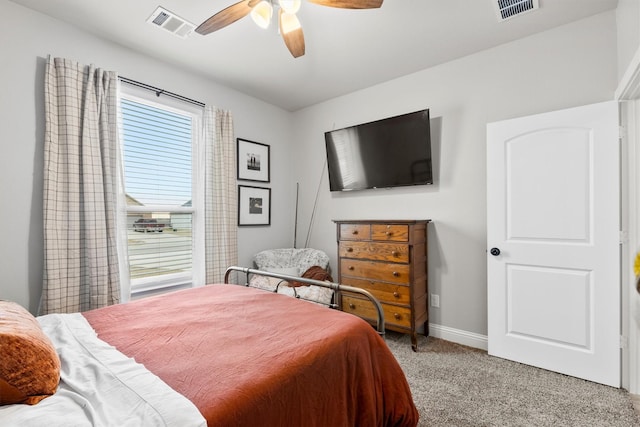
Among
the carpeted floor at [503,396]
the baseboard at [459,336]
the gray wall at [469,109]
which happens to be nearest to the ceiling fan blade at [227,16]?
the gray wall at [469,109]

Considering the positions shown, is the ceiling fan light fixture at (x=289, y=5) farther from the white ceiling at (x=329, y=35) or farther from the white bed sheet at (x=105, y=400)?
the white bed sheet at (x=105, y=400)

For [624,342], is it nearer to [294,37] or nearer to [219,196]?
[294,37]

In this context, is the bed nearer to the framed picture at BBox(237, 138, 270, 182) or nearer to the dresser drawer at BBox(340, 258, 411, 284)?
the dresser drawer at BBox(340, 258, 411, 284)

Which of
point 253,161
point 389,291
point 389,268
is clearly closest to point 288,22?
point 253,161

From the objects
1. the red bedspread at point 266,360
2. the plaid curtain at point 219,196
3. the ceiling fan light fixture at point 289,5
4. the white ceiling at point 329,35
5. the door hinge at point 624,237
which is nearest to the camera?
the red bedspread at point 266,360

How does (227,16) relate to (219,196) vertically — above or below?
above

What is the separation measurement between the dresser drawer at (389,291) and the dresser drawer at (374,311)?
6 cm

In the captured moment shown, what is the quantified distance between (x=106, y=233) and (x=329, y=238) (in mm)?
2334

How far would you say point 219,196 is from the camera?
3248mm

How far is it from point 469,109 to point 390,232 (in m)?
1.37

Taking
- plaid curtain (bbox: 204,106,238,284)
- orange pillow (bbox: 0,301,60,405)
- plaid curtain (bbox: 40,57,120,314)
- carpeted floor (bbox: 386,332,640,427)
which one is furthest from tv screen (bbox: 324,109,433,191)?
orange pillow (bbox: 0,301,60,405)

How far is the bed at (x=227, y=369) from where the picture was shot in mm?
880

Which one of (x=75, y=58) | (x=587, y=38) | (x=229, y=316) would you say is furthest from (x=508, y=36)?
(x=75, y=58)

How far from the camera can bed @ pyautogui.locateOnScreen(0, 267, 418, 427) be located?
0.88 metres
